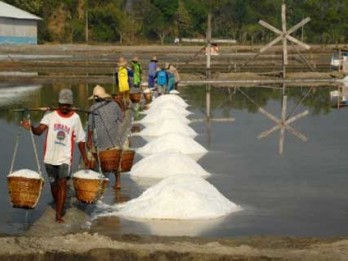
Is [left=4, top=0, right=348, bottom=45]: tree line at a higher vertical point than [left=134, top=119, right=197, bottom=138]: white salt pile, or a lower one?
higher

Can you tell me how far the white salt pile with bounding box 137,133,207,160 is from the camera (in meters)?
13.7

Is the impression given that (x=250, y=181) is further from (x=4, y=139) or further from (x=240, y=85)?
(x=240, y=85)

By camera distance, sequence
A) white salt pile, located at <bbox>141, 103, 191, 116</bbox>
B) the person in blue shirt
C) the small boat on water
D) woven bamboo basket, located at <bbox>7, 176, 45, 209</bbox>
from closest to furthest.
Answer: woven bamboo basket, located at <bbox>7, 176, 45, 209</bbox> < white salt pile, located at <bbox>141, 103, 191, 116</bbox> < the person in blue shirt < the small boat on water

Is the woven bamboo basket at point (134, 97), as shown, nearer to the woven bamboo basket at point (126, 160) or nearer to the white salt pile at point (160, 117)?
the white salt pile at point (160, 117)

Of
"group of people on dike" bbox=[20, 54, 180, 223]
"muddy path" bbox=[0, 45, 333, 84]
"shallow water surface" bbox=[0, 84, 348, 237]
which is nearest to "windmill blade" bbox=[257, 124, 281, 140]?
"shallow water surface" bbox=[0, 84, 348, 237]

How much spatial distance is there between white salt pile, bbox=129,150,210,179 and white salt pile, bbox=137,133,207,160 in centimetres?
151

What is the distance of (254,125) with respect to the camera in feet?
62.1

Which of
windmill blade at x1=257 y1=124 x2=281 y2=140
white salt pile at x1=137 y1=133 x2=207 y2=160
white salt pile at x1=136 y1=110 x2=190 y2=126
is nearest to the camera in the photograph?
white salt pile at x1=137 y1=133 x2=207 y2=160

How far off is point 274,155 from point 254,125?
4.52 meters

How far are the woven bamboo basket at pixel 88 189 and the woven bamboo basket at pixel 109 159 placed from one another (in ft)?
5.10

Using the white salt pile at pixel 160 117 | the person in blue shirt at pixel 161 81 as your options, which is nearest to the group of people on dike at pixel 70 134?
the white salt pile at pixel 160 117

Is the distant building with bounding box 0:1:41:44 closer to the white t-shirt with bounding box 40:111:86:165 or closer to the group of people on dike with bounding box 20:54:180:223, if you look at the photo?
the group of people on dike with bounding box 20:54:180:223

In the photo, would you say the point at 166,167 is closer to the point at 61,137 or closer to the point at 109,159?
the point at 109,159

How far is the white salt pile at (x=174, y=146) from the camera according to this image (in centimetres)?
1373
